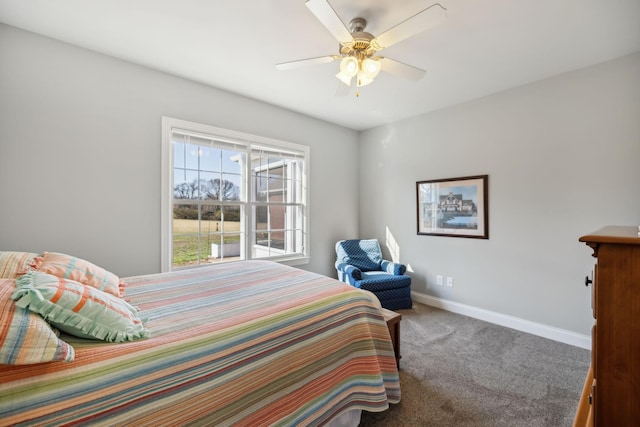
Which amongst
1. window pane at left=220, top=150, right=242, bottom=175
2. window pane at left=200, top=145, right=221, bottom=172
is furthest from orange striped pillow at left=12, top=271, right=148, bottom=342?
window pane at left=220, top=150, right=242, bottom=175

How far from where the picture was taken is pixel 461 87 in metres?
3.02

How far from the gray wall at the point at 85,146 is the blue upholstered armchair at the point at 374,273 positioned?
7.56 ft

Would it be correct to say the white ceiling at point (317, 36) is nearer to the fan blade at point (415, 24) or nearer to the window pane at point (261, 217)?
the fan blade at point (415, 24)

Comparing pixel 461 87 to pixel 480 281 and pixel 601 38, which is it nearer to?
pixel 601 38

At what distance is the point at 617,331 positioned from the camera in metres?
0.91

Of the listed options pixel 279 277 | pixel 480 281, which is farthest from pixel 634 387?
pixel 480 281

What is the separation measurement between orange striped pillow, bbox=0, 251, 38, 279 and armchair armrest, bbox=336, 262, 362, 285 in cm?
292

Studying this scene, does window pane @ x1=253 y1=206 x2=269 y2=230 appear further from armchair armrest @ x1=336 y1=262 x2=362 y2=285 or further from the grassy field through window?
armchair armrest @ x1=336 y1=262 x2=362 y2=285

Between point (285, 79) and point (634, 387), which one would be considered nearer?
point (634, 387)

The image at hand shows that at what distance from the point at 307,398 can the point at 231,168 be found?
2704 millimetres

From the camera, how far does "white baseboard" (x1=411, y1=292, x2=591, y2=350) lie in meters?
2.63

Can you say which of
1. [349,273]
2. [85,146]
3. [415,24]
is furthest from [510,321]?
[85,146]

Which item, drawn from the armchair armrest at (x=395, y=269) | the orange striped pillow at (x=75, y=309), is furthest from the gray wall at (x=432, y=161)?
the orange striped pillow at (x=75, y=309)

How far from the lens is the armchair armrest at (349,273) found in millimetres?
3467
